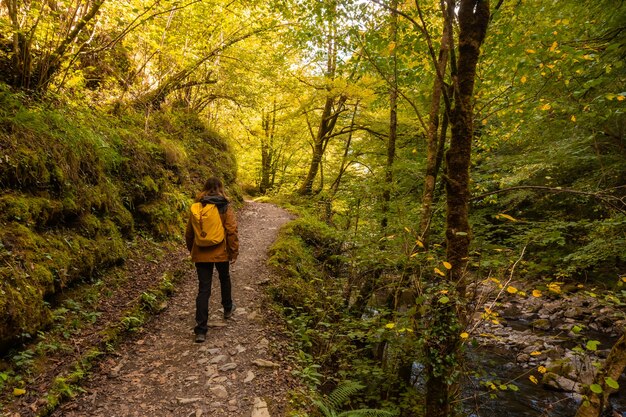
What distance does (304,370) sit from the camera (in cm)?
470

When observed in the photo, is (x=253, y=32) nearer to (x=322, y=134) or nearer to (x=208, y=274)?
(x=322, y=134)

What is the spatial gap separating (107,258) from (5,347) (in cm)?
243

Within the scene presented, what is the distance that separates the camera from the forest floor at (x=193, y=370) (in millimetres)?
3762

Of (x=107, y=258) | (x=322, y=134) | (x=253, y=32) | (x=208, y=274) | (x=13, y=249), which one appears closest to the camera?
(x=13, y=249)

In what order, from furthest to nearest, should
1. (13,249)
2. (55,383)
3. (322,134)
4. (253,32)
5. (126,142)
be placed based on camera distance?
(322,134)
(253,32)
(126,142)
(13,249)
(55,383)

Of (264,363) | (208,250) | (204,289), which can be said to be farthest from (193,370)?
(208,250)

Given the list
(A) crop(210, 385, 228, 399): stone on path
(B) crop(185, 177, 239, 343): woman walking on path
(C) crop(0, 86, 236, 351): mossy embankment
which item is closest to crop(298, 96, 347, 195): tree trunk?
(C) crop(0, 86, 236, 351): mossy embankment

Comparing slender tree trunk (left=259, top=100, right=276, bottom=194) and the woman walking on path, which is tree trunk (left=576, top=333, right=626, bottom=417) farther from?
slender tree trunk (left=259, top=100, right=276, bottom=194)

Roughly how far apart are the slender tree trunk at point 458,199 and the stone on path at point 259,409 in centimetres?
186

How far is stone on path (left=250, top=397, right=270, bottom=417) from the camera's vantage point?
3.71m

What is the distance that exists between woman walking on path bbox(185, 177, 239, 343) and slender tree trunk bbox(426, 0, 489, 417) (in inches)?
131

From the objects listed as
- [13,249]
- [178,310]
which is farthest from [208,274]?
[13,249]

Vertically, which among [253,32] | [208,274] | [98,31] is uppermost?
[253,32]

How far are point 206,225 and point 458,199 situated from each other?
12.0 ft
